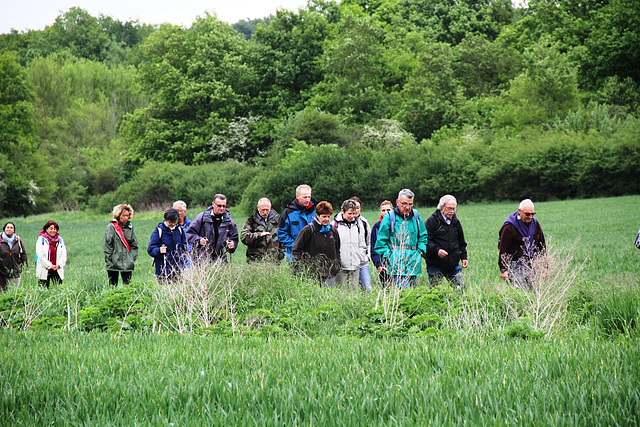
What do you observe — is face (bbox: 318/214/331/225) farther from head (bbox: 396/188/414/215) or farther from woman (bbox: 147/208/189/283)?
woman (bbox: 147/208/189/283)

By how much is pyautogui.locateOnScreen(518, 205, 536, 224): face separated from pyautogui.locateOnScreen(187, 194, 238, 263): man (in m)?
4.73

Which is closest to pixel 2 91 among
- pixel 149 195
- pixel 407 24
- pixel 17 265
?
pixel 149 195

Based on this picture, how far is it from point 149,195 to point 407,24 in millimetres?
37261

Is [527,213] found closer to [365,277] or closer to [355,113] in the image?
[365,277]

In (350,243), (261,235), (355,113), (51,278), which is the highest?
(355,113)

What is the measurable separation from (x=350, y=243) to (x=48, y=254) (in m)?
5.76

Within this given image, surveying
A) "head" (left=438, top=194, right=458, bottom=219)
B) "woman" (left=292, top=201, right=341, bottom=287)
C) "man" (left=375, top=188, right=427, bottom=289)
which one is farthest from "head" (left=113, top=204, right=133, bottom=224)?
"head" (left=438, top=194, right=458, bottom=219)

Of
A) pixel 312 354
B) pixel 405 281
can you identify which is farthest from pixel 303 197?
pixel 312 354

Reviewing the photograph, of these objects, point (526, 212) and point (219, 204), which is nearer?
point (526, 212)

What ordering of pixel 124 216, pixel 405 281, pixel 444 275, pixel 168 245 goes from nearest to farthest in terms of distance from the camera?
1. pixel 405 281
2. pixel 444 275
3. pixel 124 216
4. pixel 168 245

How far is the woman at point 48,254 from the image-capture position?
1041 centimetres

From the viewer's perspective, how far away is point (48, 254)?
10.5 metres

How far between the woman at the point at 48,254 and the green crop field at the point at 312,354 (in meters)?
1.53

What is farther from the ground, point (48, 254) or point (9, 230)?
point (9, 230)
